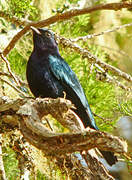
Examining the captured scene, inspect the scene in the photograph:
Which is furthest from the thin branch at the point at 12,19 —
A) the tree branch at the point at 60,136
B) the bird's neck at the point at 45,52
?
the tree branch at the point at 60,136

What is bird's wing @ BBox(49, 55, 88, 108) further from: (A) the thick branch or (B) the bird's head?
(A) the thick branch

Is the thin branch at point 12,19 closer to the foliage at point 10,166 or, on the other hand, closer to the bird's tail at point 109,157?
the foliage at point 10,166

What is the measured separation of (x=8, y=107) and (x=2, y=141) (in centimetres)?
40

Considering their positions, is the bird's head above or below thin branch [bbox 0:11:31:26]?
below

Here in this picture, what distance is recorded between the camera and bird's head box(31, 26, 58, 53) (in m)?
3.12

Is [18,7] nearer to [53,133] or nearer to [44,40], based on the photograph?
[44,40]

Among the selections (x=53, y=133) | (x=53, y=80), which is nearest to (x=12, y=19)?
Answer: (x=53, y=80)

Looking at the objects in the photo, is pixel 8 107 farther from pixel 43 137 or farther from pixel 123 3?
pixel 123 3

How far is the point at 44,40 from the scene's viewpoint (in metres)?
3.19

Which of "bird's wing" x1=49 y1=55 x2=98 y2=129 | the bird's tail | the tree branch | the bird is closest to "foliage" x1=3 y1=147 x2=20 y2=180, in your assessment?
the bird

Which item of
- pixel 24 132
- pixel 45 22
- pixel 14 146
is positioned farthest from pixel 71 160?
pixel 45 22

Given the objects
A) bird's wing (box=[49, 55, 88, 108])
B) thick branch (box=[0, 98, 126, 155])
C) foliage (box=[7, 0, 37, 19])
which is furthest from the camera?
bird's wing (box=[49, 55, 88, 108])

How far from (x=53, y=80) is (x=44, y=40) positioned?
51 centimetres

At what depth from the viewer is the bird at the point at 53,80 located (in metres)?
2.78
